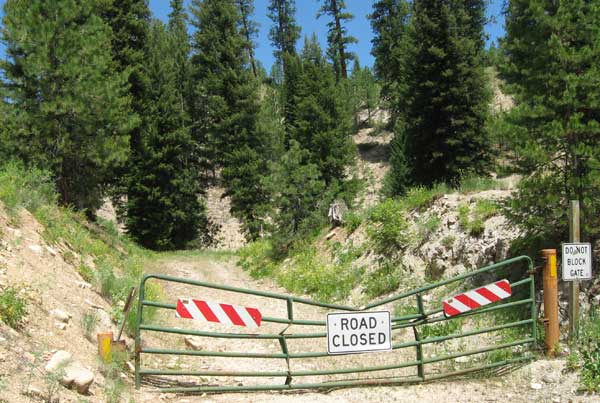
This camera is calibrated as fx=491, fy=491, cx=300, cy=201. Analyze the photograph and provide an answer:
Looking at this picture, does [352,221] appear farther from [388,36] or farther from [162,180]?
[388,36]

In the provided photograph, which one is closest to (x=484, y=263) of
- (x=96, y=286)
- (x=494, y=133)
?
(x=494, y=133)

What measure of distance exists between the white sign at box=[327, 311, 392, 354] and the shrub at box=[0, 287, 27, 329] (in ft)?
11.2

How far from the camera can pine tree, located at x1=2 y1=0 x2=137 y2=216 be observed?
1334 cm

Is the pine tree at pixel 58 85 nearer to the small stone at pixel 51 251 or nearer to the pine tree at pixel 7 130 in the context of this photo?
the pine tree at pixel 7 130

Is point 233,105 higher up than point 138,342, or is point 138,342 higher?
point 233,105

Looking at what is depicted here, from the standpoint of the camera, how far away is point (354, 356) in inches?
312

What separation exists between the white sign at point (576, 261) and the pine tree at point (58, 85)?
1242 cm

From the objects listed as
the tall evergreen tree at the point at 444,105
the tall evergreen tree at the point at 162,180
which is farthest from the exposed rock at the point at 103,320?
the tall evergreen tree at the point at 162,180

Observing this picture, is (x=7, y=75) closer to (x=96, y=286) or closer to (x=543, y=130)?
(x=96, y=286)

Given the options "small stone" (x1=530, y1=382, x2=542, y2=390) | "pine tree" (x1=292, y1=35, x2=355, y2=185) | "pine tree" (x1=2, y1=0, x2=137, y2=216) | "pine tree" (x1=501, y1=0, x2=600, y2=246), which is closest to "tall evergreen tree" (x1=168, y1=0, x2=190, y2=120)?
"pine tree" (x1=292, y1=35, x2=355, y2=185)

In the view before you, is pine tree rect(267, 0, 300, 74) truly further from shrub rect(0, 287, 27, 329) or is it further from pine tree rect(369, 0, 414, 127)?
shrub rect(0, 287, 27, 329)

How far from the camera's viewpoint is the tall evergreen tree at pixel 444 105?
19844 mm

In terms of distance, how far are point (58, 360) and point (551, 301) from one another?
5.96 m

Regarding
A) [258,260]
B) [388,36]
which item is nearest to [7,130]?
[258,260]
